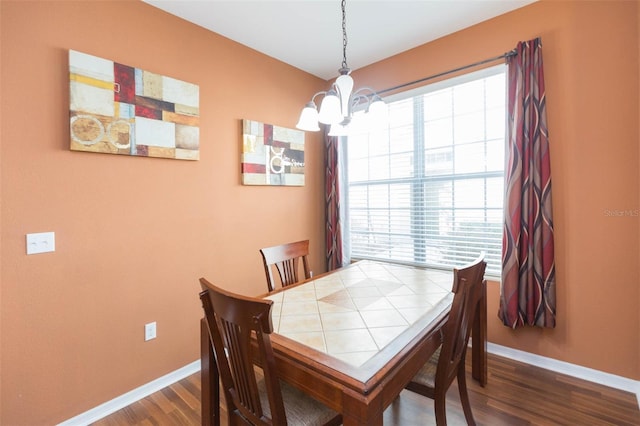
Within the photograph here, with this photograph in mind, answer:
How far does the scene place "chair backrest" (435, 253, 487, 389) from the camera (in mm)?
1244

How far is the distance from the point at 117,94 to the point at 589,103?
313cm

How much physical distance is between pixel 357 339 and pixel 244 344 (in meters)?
0.45

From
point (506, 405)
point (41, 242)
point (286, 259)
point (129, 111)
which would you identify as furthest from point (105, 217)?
point (506, 405)

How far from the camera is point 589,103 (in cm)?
202

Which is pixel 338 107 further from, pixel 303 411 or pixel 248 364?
pixel 303 411

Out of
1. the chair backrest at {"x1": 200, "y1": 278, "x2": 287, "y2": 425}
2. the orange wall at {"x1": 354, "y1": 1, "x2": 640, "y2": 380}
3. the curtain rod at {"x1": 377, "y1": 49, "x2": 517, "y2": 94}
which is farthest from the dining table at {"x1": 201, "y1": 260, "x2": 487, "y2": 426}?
the curtain rod at {"x1": 377, "y1": 49, "x2": 517, "y2": 94}

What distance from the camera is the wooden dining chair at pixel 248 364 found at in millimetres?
979

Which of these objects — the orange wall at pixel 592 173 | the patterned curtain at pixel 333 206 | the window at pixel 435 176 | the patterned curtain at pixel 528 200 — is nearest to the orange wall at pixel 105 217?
the patterned curtain at pixel 333 206

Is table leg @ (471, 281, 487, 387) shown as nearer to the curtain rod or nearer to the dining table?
the dining table

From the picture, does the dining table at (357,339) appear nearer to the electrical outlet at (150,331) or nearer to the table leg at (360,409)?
the table leg at (360,409)

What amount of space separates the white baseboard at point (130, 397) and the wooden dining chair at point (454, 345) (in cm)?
174

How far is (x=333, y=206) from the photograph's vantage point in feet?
10.9

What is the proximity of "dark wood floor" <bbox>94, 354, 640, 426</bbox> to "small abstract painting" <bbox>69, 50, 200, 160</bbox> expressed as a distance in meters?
1.67

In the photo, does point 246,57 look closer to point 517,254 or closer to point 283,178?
point 283,178
